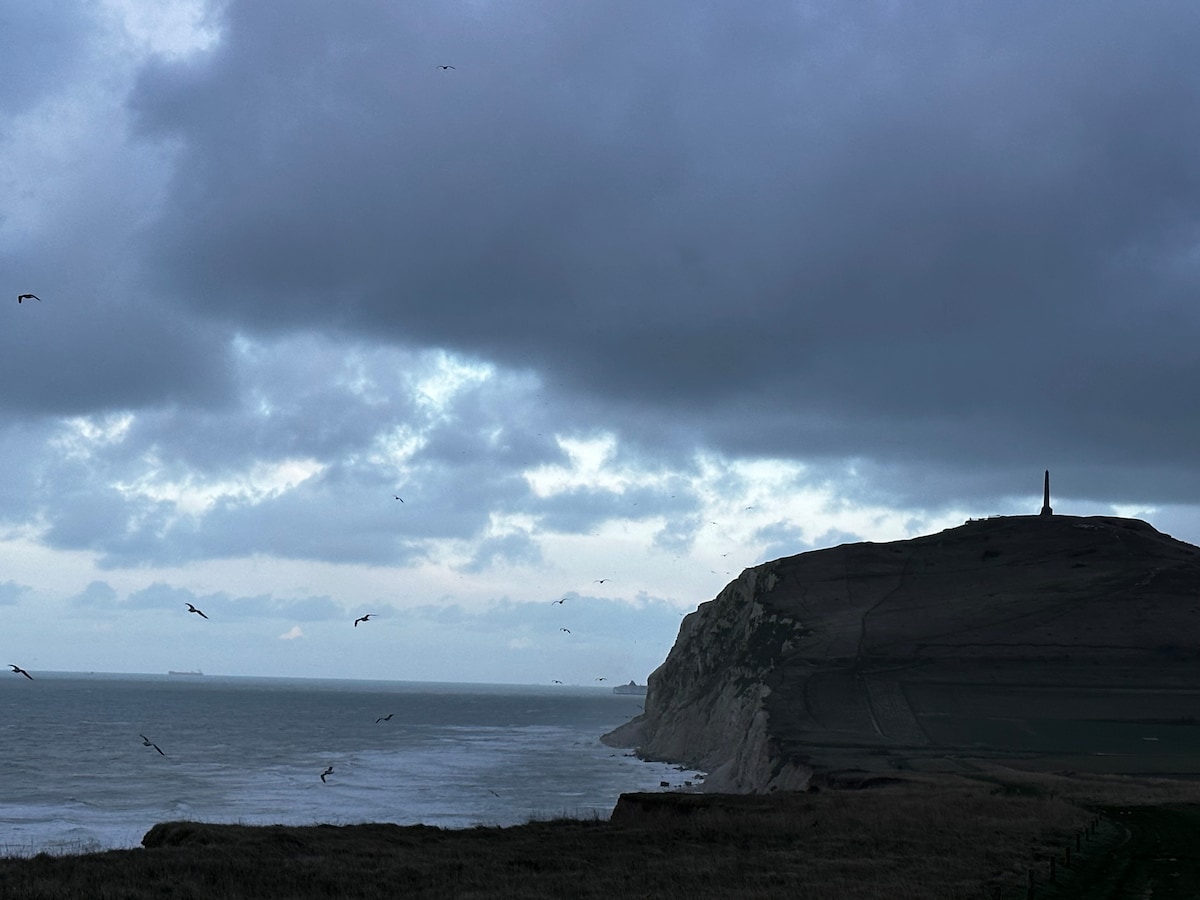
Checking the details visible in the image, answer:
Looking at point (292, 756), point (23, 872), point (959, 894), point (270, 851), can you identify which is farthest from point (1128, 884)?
point (292, 756)

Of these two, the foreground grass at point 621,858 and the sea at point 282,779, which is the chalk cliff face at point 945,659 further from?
the foreground grass at point 621,858

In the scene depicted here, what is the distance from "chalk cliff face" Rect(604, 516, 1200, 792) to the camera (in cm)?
9275

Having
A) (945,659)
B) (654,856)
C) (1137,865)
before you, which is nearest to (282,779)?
(945,659)

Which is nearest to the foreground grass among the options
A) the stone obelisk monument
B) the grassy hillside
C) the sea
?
the grassy hillside

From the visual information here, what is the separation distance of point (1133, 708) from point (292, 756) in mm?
85861

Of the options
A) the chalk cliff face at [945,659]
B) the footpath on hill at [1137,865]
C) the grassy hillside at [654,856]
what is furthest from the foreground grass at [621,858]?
the chalk cliff face at [945,659]

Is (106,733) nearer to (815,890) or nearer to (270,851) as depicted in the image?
(270,851)

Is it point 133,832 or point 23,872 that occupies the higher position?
point 23,872

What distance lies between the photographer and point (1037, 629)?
13250 centimetres

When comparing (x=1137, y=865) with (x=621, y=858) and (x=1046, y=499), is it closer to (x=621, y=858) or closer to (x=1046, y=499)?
(x=621, y=858)

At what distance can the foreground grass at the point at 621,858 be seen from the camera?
25.7 meters

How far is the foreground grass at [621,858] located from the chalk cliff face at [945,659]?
37.6 meters

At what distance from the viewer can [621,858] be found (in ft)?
104

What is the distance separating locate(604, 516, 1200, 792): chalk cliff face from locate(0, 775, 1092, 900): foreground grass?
123ft
